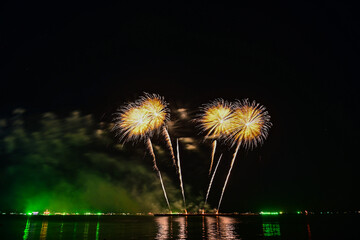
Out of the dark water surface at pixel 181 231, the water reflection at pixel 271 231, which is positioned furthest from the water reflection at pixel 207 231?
the water reflection at pixel 271 231

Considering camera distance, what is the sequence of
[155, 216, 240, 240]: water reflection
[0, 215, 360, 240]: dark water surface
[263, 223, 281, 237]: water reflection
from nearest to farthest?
[155, 216, 240, 240]: water reflection, [0, 215, 360, 240]: dark water surface, [263, 223, 281, 237]: water reflection

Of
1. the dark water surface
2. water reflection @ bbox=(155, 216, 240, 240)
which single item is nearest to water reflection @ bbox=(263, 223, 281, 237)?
the dark water surface

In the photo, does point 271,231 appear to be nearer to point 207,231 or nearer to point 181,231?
point 207,231

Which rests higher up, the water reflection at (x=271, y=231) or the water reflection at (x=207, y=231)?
the water reflection at (x=207, y=231)

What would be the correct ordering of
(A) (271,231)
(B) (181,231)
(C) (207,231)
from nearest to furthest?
(C) (207,231)
(B) (181,231)
(A) (271,231)

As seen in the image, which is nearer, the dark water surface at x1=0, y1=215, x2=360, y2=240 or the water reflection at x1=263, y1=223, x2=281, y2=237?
the dark water surface at x1=0, y1=215, x2=360, y2=240

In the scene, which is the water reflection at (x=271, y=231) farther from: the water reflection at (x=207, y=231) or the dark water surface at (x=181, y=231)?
the water reflection at (x=207, y=231)

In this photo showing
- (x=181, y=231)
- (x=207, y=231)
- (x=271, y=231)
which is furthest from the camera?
(x=271, y=231)

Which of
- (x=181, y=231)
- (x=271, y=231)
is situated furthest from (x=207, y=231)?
(x=271, y=231)

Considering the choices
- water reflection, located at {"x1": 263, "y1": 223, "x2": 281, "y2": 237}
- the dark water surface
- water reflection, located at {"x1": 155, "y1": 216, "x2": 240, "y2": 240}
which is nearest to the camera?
water reflection, located at {"x1": 155, "y1": 216, "x2": 240, "y2": 240}

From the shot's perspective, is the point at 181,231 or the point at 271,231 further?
the point at 271,231

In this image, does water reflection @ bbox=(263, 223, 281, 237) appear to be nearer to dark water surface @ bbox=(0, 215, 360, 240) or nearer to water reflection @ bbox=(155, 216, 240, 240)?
dark water surface @ bbox=(0, 215, 360, 240)

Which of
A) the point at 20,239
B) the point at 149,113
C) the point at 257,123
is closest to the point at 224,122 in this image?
the point at 257,123

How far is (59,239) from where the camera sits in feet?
94.6
